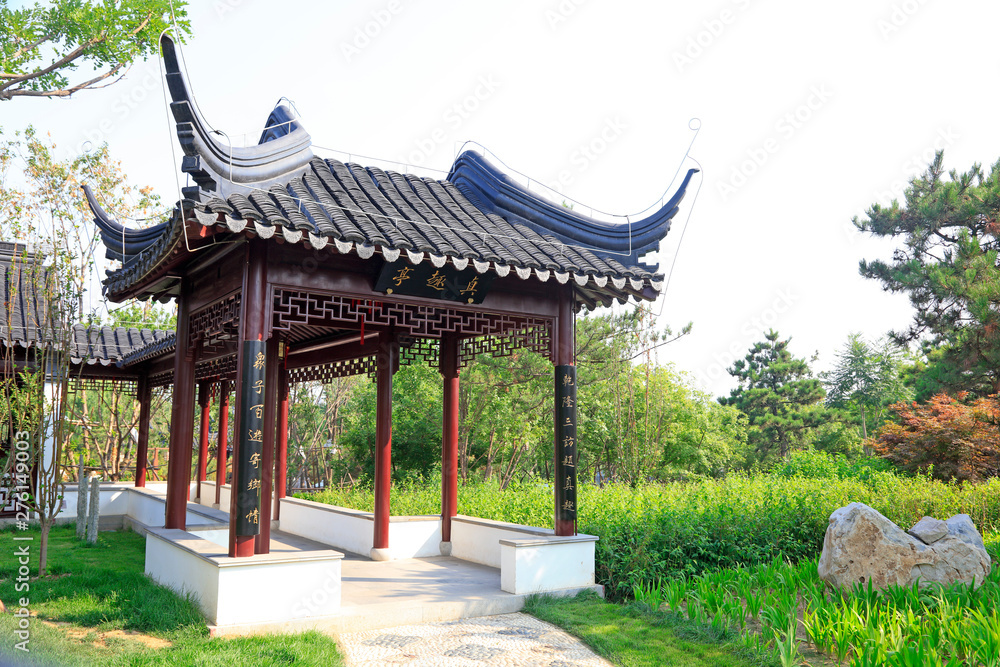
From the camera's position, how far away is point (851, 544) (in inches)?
232

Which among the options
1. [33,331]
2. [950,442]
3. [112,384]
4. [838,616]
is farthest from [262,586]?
[950,442]

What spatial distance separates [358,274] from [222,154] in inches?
51.4

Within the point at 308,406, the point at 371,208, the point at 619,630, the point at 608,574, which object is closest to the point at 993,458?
the point at 608,574

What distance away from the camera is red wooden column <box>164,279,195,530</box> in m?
6.70

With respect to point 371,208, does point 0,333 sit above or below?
below

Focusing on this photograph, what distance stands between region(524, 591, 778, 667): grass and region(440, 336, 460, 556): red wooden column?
2.32 metres

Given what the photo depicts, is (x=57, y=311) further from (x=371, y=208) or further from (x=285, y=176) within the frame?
(x=371, y=208)

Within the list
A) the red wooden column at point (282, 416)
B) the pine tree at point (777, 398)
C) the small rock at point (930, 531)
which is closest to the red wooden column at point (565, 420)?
the small rock at point (930, 531)

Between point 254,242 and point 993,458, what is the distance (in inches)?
448

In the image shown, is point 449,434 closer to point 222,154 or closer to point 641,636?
point 641,636

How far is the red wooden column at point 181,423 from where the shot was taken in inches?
264

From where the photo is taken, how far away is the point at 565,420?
6.44 metres

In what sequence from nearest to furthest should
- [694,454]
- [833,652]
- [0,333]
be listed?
1. [833,652]
2. [0,333]
3. [694,454]

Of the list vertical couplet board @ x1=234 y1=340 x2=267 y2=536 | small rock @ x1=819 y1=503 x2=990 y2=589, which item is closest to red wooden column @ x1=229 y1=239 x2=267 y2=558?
vertical couplet board @ x1=234 y1=340 x2=267 y2=536
